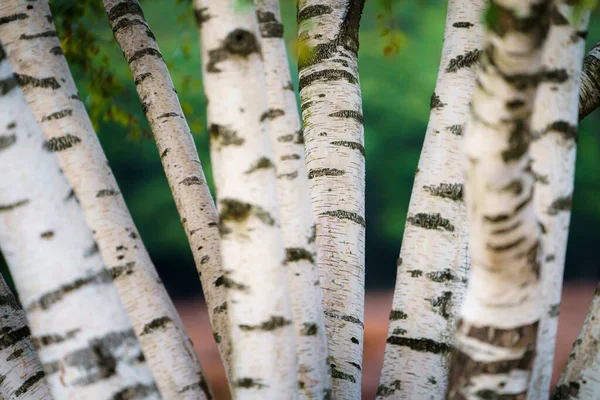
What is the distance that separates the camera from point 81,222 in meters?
0.81

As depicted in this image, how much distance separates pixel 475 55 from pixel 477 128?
1.76 feet

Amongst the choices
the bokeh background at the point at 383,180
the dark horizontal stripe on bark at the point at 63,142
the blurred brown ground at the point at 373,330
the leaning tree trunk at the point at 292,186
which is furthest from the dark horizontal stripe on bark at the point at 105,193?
the bokeh background at the point at 383,180

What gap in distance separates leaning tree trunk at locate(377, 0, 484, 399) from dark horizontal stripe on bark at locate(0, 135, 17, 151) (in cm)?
76

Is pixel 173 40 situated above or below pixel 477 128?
above

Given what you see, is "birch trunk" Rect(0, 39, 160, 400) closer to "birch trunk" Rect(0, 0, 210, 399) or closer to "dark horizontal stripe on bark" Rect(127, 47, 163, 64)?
"birch trunk" Rect(0, 0, 210, 399)

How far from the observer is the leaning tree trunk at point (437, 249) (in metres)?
1.12

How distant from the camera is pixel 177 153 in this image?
137 cm

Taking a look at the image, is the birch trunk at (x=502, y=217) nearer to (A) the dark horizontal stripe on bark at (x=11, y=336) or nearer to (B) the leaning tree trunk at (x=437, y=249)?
(B) the leaning tree trunk at (x=437, y=249)

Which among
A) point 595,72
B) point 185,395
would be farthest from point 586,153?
point 185,395

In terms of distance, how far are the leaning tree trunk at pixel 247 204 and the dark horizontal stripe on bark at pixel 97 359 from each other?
179 millimetres

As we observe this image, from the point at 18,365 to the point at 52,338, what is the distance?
41 cm

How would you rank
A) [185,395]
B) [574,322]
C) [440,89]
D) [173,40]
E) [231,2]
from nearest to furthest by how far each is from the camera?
1. [231,2]
2. [185,395]
3. [440,89]
4. [574,322]
5. [173,40]

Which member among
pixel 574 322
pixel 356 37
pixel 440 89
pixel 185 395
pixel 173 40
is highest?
pixel 173 40

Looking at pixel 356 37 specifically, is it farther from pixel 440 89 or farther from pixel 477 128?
pixel 477 128
